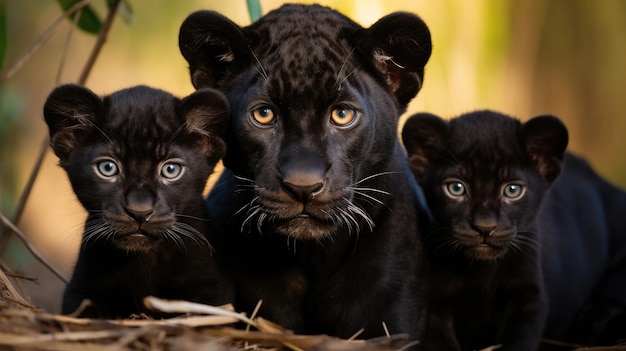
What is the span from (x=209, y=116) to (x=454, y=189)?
1.37 m

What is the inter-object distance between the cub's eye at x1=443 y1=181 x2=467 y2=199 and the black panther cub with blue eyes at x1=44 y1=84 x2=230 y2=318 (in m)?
1.23

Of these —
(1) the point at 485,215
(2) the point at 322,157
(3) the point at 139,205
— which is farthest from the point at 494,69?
(3) the point at 139,205

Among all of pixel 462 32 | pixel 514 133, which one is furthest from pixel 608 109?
pixel 514 133

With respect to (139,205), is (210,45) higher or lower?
higher

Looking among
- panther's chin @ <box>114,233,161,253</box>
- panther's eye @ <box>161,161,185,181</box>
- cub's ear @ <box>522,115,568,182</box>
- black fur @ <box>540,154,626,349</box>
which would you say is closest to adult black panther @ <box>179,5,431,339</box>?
panther's eye @ <box>161,161,185,181</box>

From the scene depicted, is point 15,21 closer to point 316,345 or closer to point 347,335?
point 347,335

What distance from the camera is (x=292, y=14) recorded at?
14.0ft

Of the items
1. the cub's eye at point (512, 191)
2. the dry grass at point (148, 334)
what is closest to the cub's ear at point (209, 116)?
the dry grass at point (148, 334)

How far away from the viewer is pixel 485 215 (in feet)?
14.5

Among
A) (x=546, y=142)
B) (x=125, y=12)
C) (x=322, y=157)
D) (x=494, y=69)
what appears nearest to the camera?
(x=322, y=157)

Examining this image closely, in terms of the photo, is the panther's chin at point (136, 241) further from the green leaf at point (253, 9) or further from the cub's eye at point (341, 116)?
the green leaf at point (253, 9)

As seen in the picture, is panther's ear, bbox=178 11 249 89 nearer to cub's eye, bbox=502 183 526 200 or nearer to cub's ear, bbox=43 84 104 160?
cub's ear, bbox=43 84 104 160

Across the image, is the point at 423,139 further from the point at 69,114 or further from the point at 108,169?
the point at 69,114

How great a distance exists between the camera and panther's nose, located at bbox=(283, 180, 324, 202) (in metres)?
3.65
